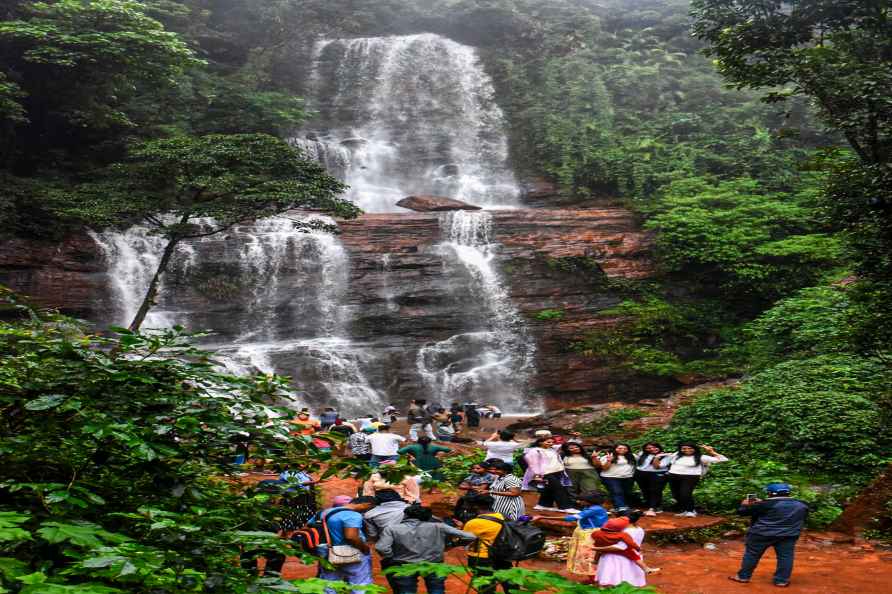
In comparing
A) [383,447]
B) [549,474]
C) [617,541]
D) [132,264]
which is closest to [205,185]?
[132,264]

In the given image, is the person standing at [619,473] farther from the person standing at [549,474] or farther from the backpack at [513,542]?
the backpack at [513,542]

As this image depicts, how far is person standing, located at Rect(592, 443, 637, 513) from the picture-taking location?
32.0 feet

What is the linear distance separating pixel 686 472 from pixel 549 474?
6.13 feet

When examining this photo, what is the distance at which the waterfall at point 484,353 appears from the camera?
2155 cm

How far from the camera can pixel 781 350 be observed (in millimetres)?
18250

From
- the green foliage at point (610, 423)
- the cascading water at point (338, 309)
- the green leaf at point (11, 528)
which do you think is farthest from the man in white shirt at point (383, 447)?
the cascading water at point (338, 309)

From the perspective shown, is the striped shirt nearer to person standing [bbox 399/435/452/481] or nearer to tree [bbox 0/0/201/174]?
person standing [bbox 399/435/452/481]

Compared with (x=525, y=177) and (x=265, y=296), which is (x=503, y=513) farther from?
(x=525, y=177)

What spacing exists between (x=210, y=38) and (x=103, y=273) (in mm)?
19908

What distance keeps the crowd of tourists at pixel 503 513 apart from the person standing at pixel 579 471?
1 centimetres

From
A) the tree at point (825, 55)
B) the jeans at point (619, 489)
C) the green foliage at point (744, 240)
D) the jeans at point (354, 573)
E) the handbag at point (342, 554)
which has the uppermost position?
the tree at point (825, 55)

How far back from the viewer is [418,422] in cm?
1627

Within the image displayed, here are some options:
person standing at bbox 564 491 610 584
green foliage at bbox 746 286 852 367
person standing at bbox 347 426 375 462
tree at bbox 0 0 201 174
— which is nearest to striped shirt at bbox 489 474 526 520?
person standing at bbox 564 491 610 584

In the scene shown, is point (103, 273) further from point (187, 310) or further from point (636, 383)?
point (636, 383)
